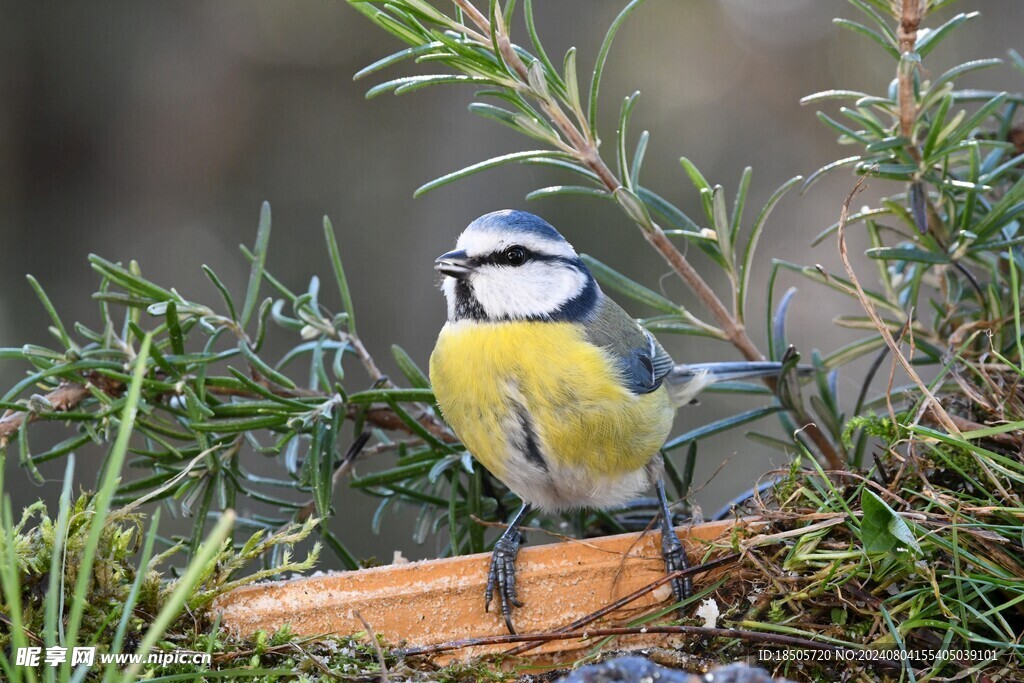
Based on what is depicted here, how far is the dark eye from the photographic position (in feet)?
5.61

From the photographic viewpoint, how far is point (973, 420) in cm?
133

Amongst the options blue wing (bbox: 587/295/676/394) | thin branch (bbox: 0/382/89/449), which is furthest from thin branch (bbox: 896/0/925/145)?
thin branch (bbox: 0/382/89/449)

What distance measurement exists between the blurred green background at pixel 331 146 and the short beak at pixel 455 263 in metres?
2.32

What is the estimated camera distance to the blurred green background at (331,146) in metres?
4.05

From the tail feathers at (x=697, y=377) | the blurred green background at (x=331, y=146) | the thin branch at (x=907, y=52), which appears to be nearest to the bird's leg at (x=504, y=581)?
the tail feathers at (x=697, y=377)

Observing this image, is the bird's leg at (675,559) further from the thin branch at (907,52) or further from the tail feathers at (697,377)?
the thin branch at (907,52)

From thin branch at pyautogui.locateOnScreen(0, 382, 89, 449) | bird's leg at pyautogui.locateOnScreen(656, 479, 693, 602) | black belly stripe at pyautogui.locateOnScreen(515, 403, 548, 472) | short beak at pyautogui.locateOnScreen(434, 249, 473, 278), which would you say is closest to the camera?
bird's leg at pyautogui.locateOnScreen(656, 479, 693, 602)

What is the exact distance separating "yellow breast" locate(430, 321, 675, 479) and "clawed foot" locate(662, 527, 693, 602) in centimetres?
25

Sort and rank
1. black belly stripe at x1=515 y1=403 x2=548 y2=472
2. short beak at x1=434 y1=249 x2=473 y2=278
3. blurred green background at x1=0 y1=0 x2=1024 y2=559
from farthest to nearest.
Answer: blurred green background at x1=0 y1=0 x2=1024 y2=559
short beak at x1=434 y1=249 x2=473 y2=278
black belly stripe at x1=515 y1=403 x2=548 y2=472

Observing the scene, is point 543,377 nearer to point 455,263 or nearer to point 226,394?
point 455,263

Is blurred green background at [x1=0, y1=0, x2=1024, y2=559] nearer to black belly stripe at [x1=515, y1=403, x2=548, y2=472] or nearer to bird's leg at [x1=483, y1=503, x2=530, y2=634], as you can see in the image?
black belly stripe at [x1=515, y1=403, x2=548, y2=472]

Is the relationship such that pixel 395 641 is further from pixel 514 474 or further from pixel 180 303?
pixel 180 303

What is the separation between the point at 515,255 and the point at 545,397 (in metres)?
0.31

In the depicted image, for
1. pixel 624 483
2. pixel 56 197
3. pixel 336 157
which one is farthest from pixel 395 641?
pixel 56 197
